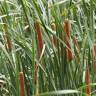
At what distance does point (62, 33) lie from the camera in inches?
50.3

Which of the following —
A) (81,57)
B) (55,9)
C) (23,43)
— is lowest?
(81,57)

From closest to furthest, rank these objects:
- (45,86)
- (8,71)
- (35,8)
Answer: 1. (35,8)
2. (45,86)
3. (8,71)

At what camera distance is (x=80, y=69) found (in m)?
1.36

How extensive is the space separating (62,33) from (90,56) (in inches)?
9.6

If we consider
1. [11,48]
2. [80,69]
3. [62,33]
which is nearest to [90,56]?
[80,69]

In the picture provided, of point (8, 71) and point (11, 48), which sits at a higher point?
point (11, 48)

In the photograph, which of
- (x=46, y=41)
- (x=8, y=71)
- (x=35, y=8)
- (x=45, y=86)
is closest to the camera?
(x=35, y=8)

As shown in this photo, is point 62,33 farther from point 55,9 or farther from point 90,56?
point 90,56

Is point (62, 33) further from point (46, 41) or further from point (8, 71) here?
point (8, 71)

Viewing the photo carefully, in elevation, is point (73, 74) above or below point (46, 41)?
below

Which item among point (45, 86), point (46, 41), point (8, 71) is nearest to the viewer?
point (46, 41)

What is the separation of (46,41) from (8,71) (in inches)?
12.3

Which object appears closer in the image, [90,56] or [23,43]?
[23,43]

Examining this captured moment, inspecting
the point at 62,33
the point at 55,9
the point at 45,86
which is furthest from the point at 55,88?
the point at 55,9
